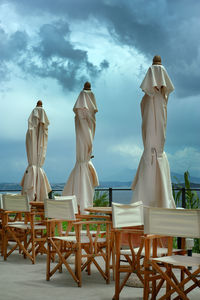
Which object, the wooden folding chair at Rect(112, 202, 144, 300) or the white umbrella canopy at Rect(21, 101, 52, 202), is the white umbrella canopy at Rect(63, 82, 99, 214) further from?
the wooden folding chair at Rect(112, 202, 144, 300)

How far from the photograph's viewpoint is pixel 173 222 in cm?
384

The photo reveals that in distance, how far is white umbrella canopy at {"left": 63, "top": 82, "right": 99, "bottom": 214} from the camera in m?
7.36

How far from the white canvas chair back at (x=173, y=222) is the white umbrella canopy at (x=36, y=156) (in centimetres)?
481

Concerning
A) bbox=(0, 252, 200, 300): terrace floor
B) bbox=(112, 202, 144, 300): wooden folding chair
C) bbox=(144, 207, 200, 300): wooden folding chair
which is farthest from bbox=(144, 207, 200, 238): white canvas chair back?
bbox=(0, 252, 200, 300): terrace floor

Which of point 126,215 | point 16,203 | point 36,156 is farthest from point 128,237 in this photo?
point 36,156

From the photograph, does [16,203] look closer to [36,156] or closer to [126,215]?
[36,156]

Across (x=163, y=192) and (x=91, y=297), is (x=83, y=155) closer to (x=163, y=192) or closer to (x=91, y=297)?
(x=163, y=192)

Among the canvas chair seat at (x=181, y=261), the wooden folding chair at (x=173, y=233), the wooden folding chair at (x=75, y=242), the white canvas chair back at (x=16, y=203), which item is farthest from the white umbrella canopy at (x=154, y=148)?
the canvas chair seat at (x=181, y=261)

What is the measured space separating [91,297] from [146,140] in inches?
101

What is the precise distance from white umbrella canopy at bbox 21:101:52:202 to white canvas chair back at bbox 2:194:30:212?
1.70 meters

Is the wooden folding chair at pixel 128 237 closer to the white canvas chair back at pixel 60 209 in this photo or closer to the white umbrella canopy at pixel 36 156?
the white canvas chair back at pixel 60 209

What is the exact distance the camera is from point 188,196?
8383mm

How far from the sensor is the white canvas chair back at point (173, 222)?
12.2 feet

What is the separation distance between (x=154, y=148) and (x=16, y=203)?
221 cm
